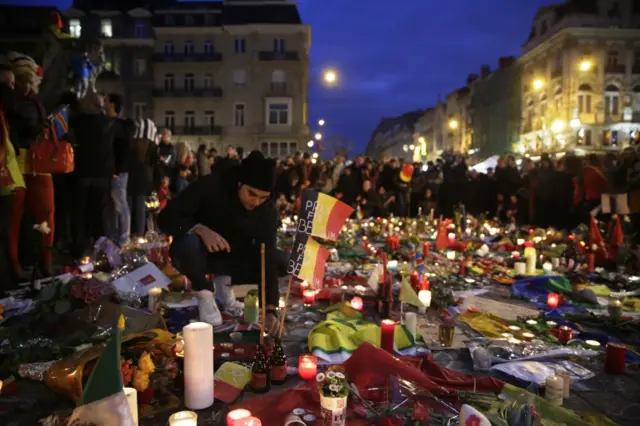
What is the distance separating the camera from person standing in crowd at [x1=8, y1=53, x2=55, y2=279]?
Answer: 497cm

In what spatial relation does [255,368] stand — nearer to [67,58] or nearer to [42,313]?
[42,313]

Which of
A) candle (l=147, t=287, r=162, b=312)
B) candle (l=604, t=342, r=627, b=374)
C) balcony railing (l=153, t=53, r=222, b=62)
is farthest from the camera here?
balcony railing (l=153, t=53, r=222, b=62)

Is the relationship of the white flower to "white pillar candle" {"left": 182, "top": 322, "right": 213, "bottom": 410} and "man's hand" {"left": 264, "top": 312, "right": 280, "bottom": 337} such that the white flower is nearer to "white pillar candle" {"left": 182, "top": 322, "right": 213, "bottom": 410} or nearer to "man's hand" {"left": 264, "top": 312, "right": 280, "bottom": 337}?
"man's hand" {"left": 264, "top": 312, "right": 280, "bottom": 337}

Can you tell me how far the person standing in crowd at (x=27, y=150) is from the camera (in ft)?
16.3

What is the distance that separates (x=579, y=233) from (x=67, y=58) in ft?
28.4

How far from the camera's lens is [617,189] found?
787 cm

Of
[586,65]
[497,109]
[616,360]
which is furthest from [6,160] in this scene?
[497,109]

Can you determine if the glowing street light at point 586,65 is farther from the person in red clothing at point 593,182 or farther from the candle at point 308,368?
the candle at point 308,368

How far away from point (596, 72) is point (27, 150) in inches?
1435

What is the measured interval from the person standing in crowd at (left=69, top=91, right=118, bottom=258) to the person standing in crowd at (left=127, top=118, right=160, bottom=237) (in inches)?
21.8

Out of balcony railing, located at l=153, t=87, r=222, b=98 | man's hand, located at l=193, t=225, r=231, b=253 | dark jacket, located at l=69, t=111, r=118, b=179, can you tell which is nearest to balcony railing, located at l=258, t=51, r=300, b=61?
balcony railing, located at l=153, t=87, r=222, b=98

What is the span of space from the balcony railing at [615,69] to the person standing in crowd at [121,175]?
35404 millimetres

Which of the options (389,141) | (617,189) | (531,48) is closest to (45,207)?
(617,189)

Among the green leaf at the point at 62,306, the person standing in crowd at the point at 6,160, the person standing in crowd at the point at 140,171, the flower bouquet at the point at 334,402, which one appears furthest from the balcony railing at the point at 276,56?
the flower bouquet at the point at 334,402
